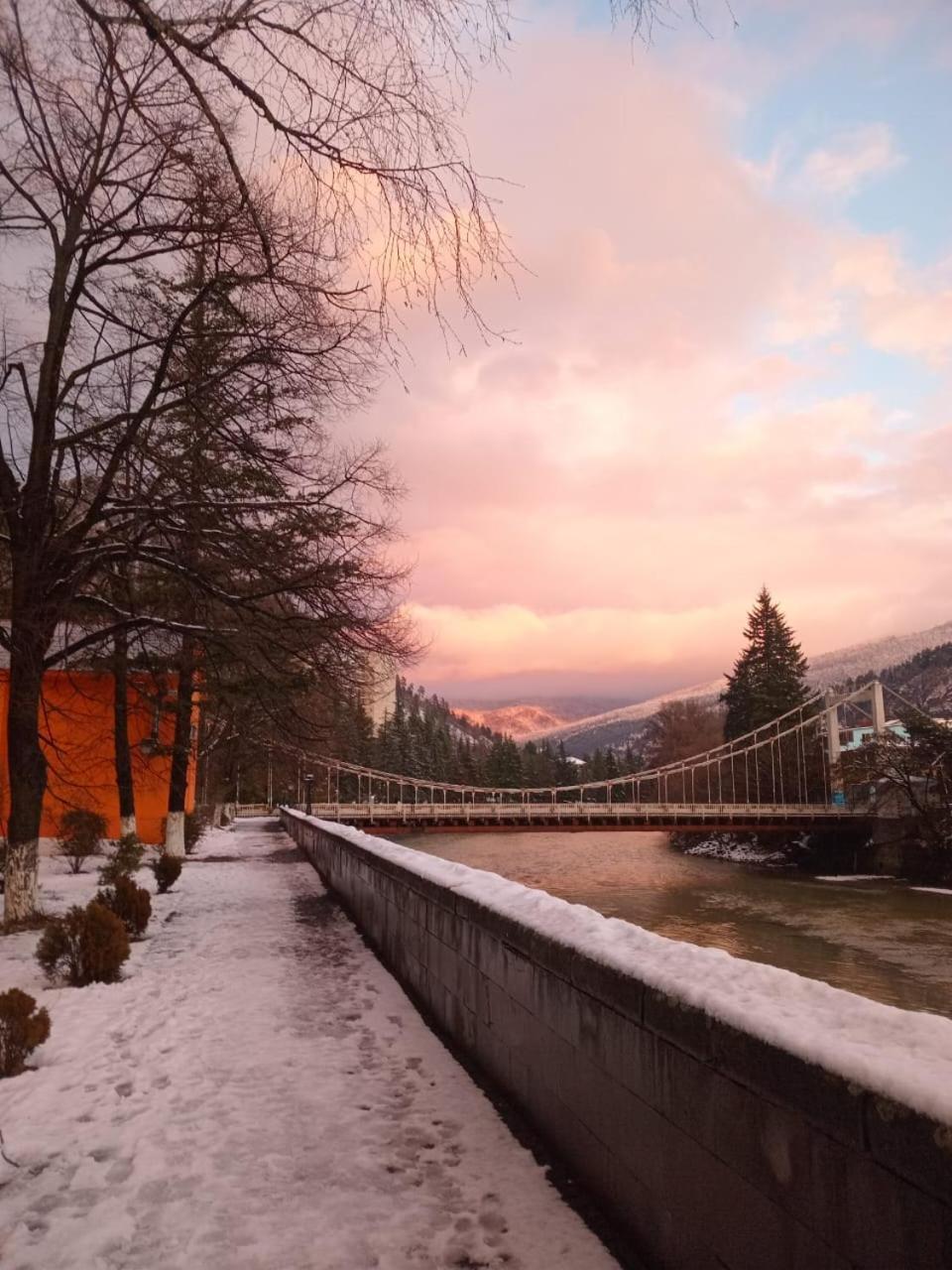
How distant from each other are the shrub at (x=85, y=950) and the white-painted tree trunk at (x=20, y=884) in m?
2.76

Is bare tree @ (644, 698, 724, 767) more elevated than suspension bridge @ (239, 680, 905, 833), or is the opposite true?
bare tree @ (644, 698, 724, 767)

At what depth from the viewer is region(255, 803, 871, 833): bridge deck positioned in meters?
40.7

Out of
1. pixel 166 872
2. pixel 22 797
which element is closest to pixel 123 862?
pixel 166 872

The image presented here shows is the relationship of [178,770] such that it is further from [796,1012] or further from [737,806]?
[737,806]

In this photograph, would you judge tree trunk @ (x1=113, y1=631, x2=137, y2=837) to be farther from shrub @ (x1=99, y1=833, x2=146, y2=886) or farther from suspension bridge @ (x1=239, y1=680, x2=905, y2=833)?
suspension bridge @ (x1=239, y1=680, x2=905, y2=833)

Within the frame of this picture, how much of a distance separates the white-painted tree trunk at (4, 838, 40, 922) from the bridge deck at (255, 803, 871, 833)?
31249mm

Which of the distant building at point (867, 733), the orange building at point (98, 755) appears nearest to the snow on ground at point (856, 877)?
the distant building at point (867, 733)

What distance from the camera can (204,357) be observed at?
7.30m

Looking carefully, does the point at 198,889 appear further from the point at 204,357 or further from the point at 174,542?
the point at 204,357

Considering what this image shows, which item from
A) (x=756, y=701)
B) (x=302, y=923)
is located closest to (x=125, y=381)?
(x=302, y=923)

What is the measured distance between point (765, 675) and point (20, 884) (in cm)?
5702

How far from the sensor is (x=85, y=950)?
6434 mm

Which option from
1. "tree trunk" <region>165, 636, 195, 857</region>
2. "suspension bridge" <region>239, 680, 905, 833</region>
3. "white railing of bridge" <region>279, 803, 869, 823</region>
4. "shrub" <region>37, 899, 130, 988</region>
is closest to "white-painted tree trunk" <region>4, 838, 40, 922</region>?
"shrub" <region>37, 899, 130, 988</region>

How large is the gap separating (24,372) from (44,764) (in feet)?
13.8
